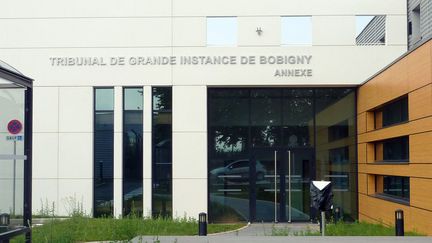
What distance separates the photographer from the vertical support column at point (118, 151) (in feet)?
61.3

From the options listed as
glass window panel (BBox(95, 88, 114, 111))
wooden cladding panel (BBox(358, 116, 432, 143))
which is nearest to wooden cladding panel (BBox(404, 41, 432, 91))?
wooden cladding panel (BBox(358, 116, 432, 143))

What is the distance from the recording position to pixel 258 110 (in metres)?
19.1

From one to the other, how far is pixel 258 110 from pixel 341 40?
11.9 ft

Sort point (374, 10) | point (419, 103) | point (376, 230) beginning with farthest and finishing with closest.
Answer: point (374, 10), point (376, 230), point (419, 103)

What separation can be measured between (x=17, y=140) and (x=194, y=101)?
32.6 ft

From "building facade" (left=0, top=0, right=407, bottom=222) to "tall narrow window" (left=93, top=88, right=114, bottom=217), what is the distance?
4 cm

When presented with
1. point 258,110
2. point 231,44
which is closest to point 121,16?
point 231,44

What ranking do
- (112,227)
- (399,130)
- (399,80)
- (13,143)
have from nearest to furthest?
(13,143) < (112,227) < (399,80) < (399,130)

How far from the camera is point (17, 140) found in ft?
30.3

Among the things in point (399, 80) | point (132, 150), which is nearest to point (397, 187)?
point (399, 80)

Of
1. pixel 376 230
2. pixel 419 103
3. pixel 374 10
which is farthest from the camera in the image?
pixel 374 10

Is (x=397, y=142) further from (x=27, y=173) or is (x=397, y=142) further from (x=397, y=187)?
(x=27, y=173)

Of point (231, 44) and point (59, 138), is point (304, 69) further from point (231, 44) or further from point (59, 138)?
point (59, 138)

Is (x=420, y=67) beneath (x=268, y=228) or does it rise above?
above
